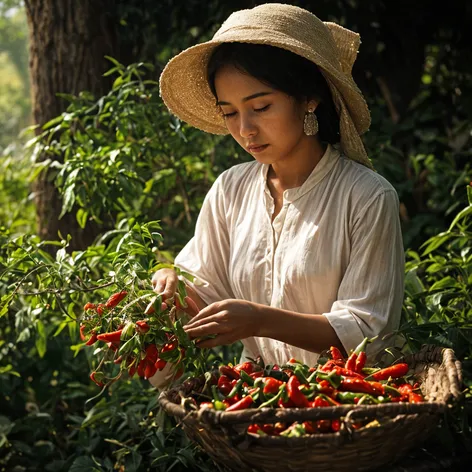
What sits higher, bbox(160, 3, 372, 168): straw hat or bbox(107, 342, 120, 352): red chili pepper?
bbox(160, 3, 372, 168): straw hat

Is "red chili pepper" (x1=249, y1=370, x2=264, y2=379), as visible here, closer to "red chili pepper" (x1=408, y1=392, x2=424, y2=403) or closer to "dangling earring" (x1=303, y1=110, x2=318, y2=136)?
"red chili pepper" (x1=408, y1=392, x2=424, y2=403)

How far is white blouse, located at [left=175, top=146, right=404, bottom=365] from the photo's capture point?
2348 mm

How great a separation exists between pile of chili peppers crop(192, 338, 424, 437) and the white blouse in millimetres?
227

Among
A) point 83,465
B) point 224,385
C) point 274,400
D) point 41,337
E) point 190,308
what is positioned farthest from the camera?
point 41,337

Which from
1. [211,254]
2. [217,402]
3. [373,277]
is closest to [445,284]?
[373,277]

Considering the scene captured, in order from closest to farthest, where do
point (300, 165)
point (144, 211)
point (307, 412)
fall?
1. point (307, 412)
2. point (300, 165)
3. point (144, 211)

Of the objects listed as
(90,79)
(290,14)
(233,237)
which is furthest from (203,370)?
(90,79)

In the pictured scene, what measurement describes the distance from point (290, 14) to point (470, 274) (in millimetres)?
1132

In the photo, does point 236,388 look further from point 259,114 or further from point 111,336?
point 259,114

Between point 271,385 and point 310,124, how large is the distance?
2.82ft

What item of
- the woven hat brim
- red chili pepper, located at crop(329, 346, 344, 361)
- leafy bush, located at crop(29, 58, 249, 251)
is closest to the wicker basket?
red chili pepper, located at crop(329, 346, 344, 361)

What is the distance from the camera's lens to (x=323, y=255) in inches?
94.4

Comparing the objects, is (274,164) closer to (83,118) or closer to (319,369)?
(319,369)

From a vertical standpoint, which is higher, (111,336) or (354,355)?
(111,336)
